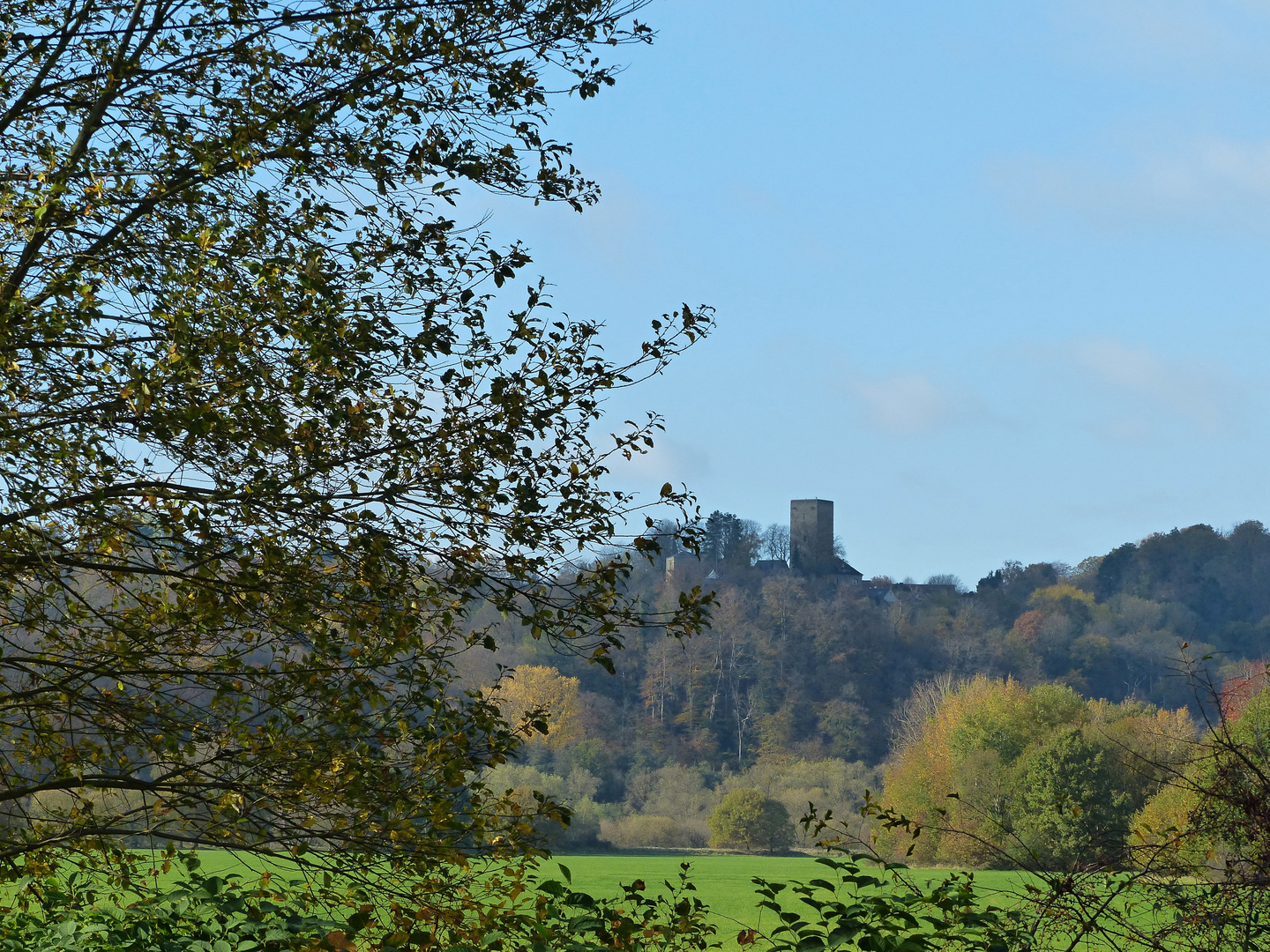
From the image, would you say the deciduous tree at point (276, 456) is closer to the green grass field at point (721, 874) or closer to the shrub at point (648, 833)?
the green grass field at point (721, 874)

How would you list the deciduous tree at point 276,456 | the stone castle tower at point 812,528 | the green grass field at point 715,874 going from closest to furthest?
the deciduous tree at point 276,456
the green grass field at point 715,874
the stone castle tower at point 812,528

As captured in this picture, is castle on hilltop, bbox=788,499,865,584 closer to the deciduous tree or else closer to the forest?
the forest

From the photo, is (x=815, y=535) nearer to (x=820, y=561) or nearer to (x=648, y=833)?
(x=820, y=561)

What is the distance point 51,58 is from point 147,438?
159 centimetres

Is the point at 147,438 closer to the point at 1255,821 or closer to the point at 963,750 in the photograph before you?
the point at 1255,821

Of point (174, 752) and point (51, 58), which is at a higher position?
point (51, 58)

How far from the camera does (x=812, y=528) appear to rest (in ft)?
385

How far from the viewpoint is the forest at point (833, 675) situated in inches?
2121

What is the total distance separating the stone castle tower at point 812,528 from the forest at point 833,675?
36.2 ft

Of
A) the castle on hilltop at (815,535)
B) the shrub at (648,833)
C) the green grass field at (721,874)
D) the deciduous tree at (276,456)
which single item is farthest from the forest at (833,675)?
the deciduous tree at (276,456)

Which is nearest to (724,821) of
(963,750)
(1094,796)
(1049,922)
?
(963,750)

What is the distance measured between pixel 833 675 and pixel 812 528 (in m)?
44.4

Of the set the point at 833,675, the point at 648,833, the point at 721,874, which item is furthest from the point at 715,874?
the point at 833,675

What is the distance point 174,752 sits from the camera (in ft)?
14.4
